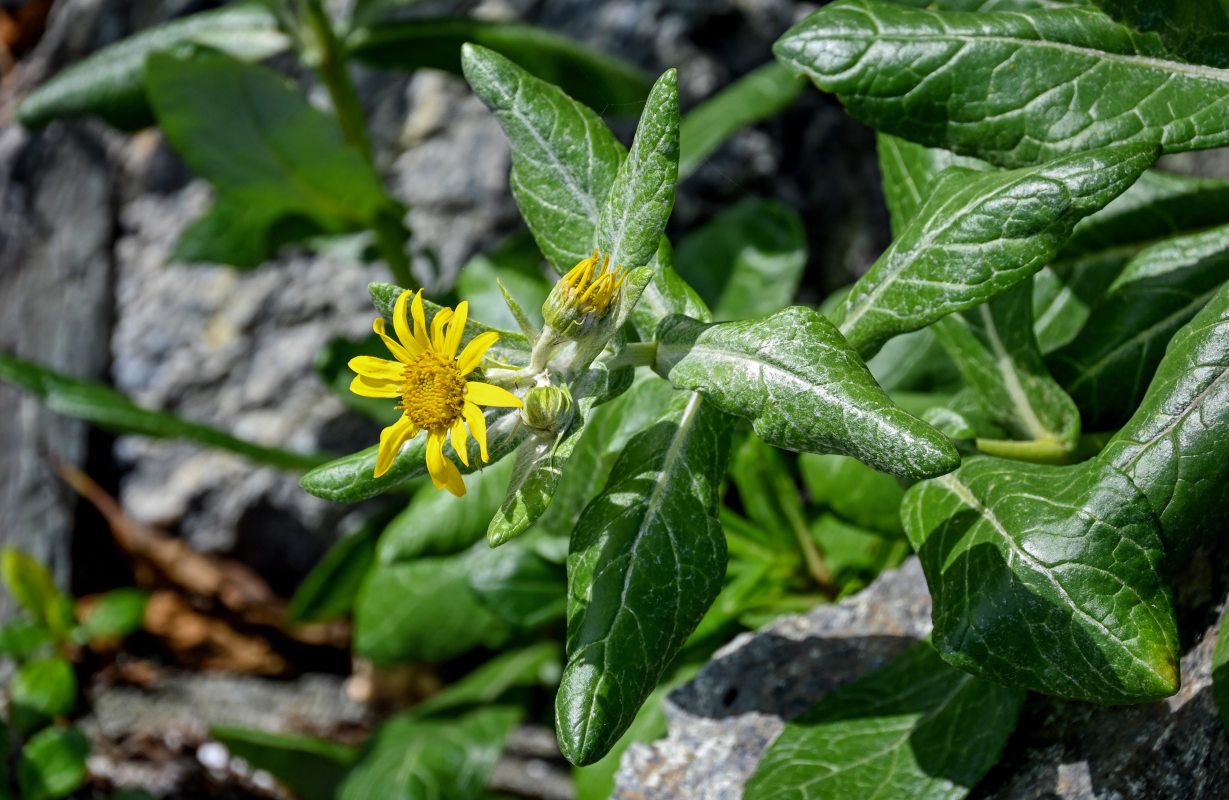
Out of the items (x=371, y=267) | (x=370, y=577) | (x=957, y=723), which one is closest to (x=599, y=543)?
(x=957, y=723)

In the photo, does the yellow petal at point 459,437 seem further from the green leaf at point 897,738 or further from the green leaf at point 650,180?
the green leaf at point 897,738

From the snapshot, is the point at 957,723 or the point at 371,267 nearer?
the point at 957,723

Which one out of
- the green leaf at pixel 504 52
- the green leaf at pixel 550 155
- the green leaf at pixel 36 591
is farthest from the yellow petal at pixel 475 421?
the green leaf at pixel 36 591

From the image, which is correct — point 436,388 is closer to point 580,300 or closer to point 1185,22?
point 580,300

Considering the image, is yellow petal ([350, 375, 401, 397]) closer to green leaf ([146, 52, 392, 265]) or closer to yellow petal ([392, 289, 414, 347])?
yellow petal ([392, 289, 414, 347])

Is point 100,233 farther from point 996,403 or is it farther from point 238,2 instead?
point 996,403

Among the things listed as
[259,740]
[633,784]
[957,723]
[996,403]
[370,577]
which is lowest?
[259,740]

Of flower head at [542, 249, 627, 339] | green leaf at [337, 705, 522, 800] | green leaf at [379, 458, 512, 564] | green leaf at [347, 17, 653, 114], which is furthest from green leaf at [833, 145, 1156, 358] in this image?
green leaf at [337, 705, 522, 800]
